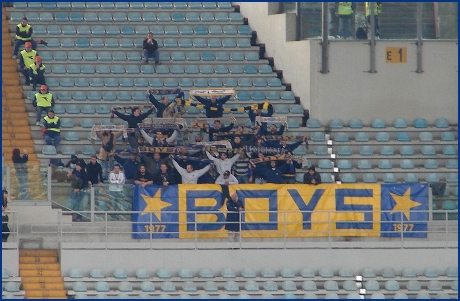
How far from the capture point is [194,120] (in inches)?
1359

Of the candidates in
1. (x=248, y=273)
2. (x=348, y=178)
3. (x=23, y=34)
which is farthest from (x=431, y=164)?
(x=23, y=34)

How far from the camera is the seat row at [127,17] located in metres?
37.0

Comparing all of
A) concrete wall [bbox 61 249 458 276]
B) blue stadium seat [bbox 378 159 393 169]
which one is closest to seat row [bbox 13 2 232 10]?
blue stadium seat [bbox 378 159 393 169]

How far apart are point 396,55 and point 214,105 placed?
3.68 metres

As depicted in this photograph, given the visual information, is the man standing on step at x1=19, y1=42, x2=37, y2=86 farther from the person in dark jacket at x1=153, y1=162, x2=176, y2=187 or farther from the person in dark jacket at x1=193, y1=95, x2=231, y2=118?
the person in dark jacket at x1=153, y1=162, x2=176, y2=187

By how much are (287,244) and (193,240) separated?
5.23ft

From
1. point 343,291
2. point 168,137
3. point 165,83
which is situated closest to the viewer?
point 343,291

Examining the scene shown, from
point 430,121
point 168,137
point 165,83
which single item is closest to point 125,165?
point 168,137

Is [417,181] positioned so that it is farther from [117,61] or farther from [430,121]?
[117,61]

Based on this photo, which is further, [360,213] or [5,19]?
[5,19]

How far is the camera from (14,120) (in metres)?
34.3

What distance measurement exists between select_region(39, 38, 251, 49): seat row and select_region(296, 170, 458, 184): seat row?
4446 mm

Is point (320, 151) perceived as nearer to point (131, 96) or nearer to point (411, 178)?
point (411, 178)

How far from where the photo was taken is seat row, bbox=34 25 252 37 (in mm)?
36625
